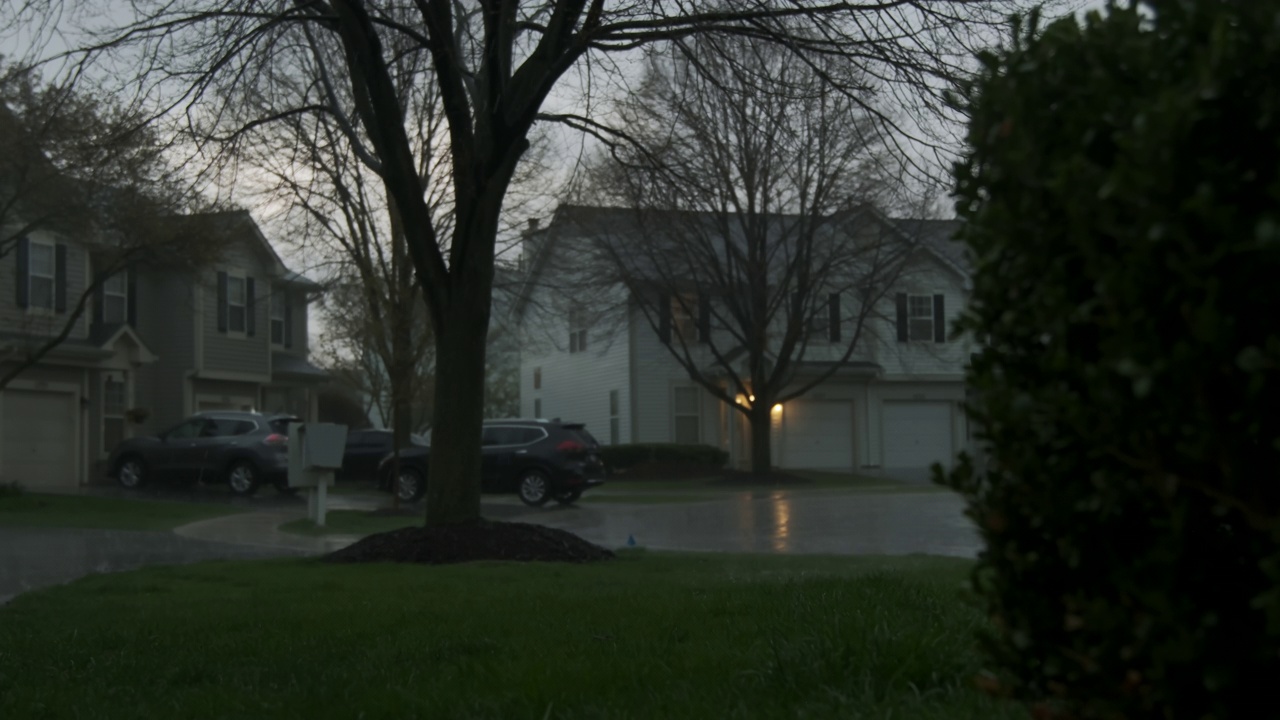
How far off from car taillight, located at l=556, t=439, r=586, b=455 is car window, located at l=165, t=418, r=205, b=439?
32.2ft

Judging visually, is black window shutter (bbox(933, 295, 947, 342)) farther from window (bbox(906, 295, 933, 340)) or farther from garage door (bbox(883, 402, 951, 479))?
garage door (bbox(883, 402, 951, 479))

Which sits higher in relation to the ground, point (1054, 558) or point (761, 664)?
point (1054, 558)

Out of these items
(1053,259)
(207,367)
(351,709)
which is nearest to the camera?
(1053,259)

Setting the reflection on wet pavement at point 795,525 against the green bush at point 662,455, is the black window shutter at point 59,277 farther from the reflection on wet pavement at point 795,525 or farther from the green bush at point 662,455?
the green bush at point 662,455

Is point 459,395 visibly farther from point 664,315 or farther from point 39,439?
point 664,315

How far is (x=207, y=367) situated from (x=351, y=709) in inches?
1332

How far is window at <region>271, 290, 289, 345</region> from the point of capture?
1634 inches

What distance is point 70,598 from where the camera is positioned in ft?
35.8

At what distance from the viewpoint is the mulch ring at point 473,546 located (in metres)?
14.0

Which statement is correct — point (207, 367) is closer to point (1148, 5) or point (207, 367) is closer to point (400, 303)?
point (400, 303)

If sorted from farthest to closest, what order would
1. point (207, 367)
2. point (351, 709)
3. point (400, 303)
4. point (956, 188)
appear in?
1. point (207, 367)
2. point (400, 303)
3. point (351, 709)
4. point (956, 188)

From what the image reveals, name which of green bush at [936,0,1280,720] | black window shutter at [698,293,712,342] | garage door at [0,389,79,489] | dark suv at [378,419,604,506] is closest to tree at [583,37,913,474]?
black window shutter at [698,293,712,342]

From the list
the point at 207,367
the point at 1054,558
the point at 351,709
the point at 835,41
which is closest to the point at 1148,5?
the point at 1054,558

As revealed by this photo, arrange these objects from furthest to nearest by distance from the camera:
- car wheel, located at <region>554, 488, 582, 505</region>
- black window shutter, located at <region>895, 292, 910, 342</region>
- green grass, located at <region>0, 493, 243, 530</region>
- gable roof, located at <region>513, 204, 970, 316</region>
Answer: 1. black window shutter, located at <region>895, 292, 910, 342</region>
2. gable roof, located at <region>513, 204, 970, 316</region>
3. car wheel, located at <region>554, 488, 582, 505</region>
4. green grass, located at <region>0, 493, 243, 530</region>
